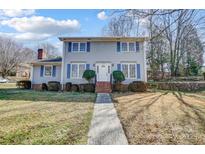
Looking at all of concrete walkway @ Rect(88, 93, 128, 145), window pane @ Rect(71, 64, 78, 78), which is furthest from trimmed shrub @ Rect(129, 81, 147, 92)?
concrete walkway @ Rect(88, 93, 128, 145)

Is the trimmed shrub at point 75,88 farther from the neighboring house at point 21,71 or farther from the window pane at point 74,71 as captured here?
the neighboring house at point 21,71

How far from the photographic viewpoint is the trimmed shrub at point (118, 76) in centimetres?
1633

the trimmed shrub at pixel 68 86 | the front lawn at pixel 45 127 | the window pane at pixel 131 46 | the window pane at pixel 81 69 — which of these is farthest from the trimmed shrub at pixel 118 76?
the front lawn at pixel 45 127

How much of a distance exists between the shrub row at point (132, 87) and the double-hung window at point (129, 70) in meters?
0.96

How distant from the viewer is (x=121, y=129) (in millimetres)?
5418

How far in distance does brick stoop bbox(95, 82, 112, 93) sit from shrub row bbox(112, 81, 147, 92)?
1.65 feet

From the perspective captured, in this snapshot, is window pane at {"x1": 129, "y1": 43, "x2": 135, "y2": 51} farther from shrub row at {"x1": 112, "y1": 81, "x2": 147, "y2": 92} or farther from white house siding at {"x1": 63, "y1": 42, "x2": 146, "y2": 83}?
shrub row at {"x1": 112, "y1": 81, "x2": 147, "y2": 92}

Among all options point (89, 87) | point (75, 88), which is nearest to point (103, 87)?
point (89, 87)

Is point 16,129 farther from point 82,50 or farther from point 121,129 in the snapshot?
point 82,50

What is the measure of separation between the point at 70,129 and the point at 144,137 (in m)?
1.94

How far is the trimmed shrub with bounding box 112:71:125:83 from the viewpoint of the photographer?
16328 millimetres

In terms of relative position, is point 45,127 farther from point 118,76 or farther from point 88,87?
point 118,76

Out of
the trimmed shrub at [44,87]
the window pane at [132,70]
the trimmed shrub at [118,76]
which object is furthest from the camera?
the trimmed shrub at [44,87]
